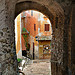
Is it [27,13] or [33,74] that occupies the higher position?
[27,13]

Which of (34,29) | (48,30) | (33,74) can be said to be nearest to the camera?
(33,74)

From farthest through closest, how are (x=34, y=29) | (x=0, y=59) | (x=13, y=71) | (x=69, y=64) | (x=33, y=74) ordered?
(x=34, y=29) < (x=33, y=74) < (x=69, y=64) < (x=13, y=71) < (x=0, y=59)

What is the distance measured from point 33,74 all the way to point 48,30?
8.38 meters

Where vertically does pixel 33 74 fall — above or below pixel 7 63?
below

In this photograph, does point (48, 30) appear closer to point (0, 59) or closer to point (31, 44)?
point (31, 44)

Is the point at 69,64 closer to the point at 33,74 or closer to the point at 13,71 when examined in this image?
the point at 13,71

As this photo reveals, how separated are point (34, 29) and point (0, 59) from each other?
593 inches

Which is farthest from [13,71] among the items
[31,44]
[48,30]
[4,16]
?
[31,44]

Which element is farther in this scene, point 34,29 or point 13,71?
point 34,29

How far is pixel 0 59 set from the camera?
2.61 metres

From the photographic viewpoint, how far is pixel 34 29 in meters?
17.6

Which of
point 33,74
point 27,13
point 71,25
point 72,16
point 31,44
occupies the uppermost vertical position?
point 27,13

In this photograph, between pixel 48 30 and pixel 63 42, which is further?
pixel 48 30

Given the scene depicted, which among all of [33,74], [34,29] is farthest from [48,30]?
[33,74]
